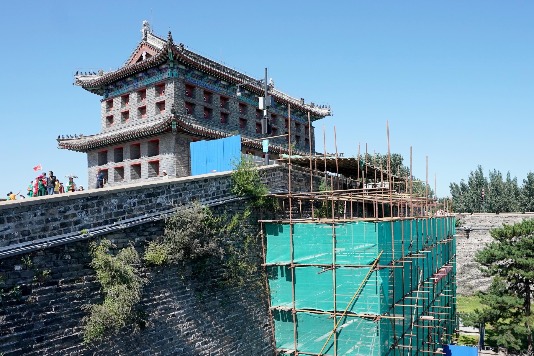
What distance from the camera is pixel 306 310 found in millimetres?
13688

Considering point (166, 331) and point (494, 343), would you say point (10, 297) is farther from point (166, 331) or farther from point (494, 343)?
point (494, 343)

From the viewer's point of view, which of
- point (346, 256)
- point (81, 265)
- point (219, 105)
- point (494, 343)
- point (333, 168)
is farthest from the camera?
point (219, 105)

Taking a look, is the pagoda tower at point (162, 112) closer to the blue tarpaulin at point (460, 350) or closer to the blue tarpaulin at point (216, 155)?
the blue tarpaulin at point (216, 155)

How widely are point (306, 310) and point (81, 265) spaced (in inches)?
280

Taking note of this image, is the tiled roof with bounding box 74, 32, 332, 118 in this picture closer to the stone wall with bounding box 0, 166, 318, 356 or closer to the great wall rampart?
the great wall rampart

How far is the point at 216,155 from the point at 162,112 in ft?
28.2

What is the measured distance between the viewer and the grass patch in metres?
32.9

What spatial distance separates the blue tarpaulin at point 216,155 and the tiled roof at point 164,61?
22.3ft

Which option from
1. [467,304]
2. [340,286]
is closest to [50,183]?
[340,286]

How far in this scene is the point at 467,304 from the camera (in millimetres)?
34562

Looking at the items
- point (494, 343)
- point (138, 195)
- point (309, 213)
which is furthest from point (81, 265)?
point (494, 343)

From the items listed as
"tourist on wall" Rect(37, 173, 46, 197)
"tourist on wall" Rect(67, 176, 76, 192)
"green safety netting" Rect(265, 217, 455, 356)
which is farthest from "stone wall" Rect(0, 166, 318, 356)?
"tourist on wall" Rect(67, 176, 76, 192)

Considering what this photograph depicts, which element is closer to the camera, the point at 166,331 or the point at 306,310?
the point at 166,331

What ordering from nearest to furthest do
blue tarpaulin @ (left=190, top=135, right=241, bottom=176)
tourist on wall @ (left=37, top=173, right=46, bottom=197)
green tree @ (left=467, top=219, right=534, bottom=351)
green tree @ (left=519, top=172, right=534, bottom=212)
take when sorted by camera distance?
blue tarpaulin @ (left=190, top=135, right=241, bottom=176) → tourist on wall @ (left=37, top=173, right=46, bottom=197) → green tree @ (left=467, top=219, right=534, bottom=351) → green tree @ (left=519, top=172, right=534, bottom=212)
